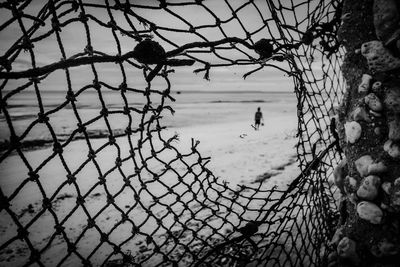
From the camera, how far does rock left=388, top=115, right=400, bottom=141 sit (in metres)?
1.19

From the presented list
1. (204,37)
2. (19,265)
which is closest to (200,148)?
(19,265)

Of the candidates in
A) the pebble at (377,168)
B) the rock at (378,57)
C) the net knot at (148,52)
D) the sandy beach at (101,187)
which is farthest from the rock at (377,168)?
the net knot at (148,52)

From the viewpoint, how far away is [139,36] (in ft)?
3.37

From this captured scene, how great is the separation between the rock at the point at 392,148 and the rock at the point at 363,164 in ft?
0.30

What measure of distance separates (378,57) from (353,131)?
0.39 metres

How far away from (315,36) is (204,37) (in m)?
1.03

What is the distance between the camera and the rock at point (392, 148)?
119cm

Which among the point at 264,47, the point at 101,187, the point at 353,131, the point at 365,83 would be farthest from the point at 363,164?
the point at 101,187

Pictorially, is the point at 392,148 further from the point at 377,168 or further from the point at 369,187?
the point at 369,187

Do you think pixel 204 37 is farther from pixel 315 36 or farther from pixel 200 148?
pixel 200 148

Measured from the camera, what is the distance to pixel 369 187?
4.16 ft

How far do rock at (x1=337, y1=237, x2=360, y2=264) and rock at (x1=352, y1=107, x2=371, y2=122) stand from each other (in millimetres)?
655

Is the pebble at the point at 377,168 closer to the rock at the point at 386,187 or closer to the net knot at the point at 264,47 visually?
the rock at the point at 386,187

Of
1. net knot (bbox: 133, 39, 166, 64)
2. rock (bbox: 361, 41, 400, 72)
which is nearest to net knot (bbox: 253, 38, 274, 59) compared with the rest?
rock (bbox: 361, 41, 400, 72)
